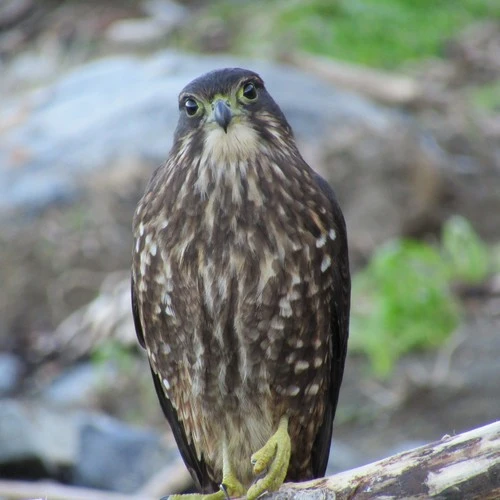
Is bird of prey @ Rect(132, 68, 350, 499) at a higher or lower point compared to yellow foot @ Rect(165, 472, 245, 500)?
higher

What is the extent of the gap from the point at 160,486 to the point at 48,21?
7580mm

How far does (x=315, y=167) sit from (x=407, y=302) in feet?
5.67

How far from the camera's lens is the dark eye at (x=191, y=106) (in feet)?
13.8

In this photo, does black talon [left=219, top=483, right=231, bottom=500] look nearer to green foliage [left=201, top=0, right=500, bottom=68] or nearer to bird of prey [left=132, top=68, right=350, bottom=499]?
bird of prey [left=132, top=68, right=350, bottom=499]

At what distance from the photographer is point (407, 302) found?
6906 millimetres

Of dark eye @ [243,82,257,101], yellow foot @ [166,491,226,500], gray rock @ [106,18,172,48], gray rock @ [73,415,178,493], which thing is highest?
gray rock @ [106,18,172,48]

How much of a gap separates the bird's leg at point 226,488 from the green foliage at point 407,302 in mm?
2501

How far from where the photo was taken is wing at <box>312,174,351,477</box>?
4.32m

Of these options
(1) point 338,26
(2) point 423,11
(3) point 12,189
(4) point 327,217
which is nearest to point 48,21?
(1) point 338,26

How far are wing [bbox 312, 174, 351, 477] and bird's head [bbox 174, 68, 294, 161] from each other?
0.29 m

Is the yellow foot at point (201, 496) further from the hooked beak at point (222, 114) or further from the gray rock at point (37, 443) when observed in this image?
the gray rock at point (37, 443)

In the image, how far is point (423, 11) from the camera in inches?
470

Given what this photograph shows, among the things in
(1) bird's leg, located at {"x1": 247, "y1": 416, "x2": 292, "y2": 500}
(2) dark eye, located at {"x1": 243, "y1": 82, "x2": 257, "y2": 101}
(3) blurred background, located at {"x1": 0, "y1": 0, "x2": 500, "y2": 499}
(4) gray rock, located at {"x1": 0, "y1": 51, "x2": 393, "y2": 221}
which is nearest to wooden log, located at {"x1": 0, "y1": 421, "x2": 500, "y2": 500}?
(1) bird's leg, located at {"x1": 247, "y1": 416, "x2": 292, "y2": 500}

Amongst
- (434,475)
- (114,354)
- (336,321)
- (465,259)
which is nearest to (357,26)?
(465,259)
